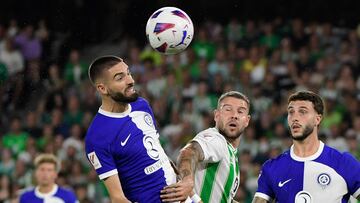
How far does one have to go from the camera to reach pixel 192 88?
50.3 ft

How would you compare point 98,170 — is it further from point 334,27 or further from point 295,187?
point 334,27

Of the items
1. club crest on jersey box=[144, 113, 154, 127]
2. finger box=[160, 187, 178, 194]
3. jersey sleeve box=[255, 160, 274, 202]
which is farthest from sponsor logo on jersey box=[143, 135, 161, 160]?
jersey sleeve box=[255, 160, 274, 202]

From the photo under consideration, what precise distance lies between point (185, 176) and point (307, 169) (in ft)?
3.60

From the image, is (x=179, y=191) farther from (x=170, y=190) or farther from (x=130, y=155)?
(x=130, y=155)

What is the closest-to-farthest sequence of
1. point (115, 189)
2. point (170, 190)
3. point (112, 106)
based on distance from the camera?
point (115, 189)
point (170, 190)
point (112, 106)

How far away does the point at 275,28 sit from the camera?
16938 mm

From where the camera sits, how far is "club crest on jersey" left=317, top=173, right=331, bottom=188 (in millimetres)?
6996

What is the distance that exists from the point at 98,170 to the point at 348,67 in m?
8.85

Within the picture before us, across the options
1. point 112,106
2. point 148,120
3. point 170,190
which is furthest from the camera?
point 148,120

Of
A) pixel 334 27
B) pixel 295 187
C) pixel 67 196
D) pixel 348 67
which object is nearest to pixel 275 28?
pixel 334 27

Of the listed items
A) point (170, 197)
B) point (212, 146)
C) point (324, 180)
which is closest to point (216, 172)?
point (212, 146)

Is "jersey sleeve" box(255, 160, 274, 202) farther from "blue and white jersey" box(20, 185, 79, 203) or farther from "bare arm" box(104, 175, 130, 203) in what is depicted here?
"blue and white jersey" box(20, 185, 79, 203)

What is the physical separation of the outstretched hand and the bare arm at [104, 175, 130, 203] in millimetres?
317

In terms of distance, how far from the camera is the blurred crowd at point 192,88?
13828mm
